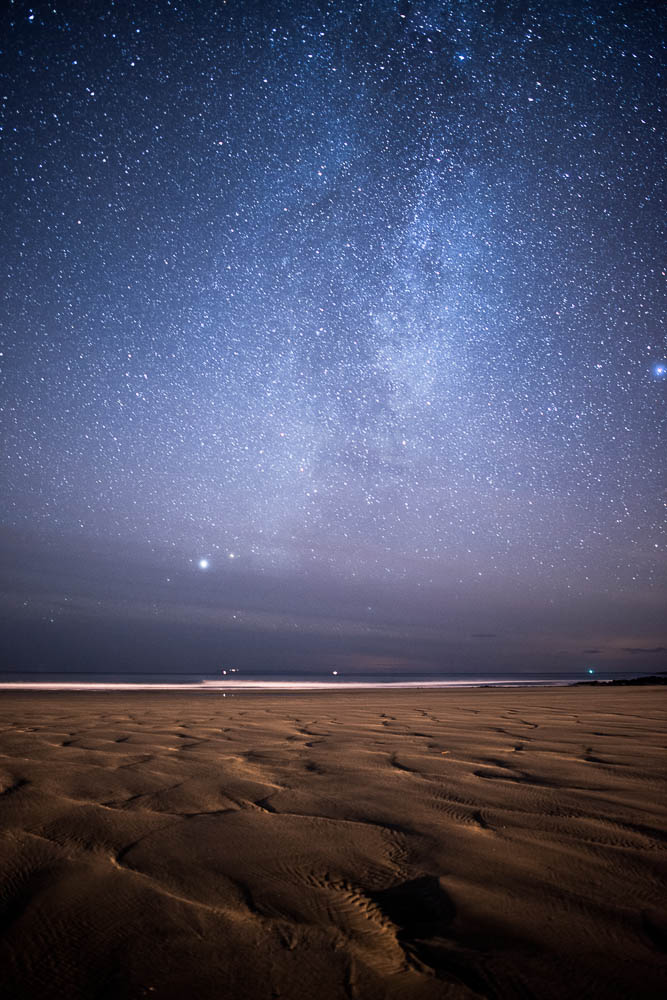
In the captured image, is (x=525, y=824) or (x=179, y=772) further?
(x=179, y=772)

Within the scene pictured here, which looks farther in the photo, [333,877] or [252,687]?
[252,687]

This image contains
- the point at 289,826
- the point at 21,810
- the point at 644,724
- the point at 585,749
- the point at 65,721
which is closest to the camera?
the point at 289,826

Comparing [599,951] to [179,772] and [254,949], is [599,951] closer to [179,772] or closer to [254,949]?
[254,949]

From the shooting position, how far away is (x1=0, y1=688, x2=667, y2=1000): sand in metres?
0.99

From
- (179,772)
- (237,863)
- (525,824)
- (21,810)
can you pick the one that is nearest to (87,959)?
(237,863)

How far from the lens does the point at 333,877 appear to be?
1.39 m

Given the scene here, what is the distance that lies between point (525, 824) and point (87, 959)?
1434 mm

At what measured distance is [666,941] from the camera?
1.07 metres

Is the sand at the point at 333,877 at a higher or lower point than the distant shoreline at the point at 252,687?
higher

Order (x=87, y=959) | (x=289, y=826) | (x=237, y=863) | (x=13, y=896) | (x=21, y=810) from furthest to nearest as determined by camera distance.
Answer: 1. (x=21, y=810)
2. (x=289, y=826)
3. (x=237, y=863)
4. (x=13, y=896)
5. (x=87, y=959)

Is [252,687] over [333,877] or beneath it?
beneath

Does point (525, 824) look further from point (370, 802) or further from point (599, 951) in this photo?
point (599, 951)

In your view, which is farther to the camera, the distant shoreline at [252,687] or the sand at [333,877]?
the distant shoreline at [252,687]

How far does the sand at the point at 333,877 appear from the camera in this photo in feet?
3.23
